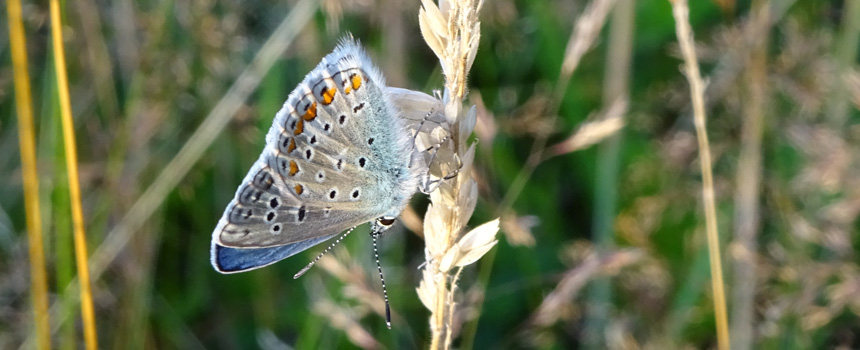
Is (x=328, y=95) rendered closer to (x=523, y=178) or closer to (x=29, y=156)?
(x=29, y=156)

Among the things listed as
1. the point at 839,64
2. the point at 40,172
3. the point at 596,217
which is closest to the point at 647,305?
the point at 596,217

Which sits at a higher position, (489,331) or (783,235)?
(783,235)

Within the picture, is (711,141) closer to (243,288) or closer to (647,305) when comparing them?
(647,305)

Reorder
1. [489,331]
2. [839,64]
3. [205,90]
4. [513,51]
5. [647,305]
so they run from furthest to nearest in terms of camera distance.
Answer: [513,51]
[205,90]
[489,331]
[647,305]
[839,64]

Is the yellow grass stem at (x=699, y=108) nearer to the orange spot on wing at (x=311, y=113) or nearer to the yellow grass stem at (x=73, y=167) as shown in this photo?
the orange spot on wing at (x=311, y=113)

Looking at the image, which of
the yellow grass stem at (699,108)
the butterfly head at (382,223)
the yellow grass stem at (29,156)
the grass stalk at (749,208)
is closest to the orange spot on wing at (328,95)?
the butterfly head at (382,223)

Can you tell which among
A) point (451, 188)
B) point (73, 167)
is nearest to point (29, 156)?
point (73, 167)

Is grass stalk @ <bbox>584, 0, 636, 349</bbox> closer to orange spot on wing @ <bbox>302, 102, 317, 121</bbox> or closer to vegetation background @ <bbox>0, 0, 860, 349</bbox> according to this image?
vegetation background @ <bbox>0, 0, 860, 349</bbox>

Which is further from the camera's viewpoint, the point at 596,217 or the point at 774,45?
the point at 774,45
